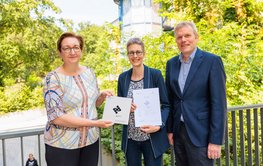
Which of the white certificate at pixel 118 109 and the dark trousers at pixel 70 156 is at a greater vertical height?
the white certificate at pixel 118 109

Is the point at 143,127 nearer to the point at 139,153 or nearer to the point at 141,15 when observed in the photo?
the point at 139,153

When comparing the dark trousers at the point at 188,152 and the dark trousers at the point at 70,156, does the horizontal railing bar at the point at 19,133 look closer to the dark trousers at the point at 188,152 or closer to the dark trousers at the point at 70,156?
the dark trousers at the point at 70,156

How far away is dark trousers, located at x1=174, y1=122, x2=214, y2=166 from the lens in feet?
7.20

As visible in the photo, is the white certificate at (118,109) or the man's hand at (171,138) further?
the man's hand at (171,138)

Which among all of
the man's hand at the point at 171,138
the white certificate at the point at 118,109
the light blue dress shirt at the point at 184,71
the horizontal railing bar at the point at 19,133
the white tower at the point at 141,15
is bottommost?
the man's hand at the point at 171,138

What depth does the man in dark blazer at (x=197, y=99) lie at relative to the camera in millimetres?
2100

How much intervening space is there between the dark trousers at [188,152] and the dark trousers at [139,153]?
17 cm

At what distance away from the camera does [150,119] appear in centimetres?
228

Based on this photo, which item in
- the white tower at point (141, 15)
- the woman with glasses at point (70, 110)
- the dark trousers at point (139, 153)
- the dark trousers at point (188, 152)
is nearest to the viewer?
the woman with glasses at point (70, 110)

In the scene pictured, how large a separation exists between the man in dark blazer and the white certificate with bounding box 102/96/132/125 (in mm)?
382

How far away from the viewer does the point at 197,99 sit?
2152 mm

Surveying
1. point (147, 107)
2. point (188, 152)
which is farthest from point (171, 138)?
point (147, 107)

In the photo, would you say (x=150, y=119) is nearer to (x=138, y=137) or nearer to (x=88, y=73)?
(x=138, y=137)

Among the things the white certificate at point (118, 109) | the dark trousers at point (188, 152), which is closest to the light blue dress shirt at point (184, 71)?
the dark trousers at point (188, 152)
